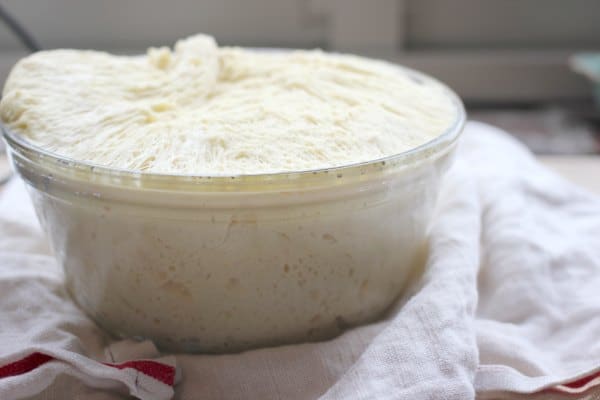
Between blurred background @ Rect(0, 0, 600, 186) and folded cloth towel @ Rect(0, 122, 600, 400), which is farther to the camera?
blurred background @ Rect(0, 0, 600, 186)

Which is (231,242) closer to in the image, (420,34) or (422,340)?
(422,340)

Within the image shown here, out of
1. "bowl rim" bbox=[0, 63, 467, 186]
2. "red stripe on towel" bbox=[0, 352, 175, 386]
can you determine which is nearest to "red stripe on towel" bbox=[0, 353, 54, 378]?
"red stripe on towel" bbox=[0, 352, 175, 386]

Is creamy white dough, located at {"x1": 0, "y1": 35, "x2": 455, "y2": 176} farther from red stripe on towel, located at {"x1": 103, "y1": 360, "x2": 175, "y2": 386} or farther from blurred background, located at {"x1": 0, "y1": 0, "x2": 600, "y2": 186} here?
blurred background, located at {"x1": 0, "y1": 0, "x2": 600, "y2": 186}

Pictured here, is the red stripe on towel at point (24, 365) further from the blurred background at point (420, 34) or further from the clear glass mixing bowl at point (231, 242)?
the blurred background at point (420, 34)

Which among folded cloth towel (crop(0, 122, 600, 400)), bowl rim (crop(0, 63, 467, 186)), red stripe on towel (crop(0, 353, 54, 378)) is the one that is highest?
bowl rim (crop(0, 63, 467, 186))

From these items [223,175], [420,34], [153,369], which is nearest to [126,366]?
[153,369]

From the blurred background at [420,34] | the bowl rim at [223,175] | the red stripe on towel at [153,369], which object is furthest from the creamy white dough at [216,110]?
the blurred background at [420,34]
